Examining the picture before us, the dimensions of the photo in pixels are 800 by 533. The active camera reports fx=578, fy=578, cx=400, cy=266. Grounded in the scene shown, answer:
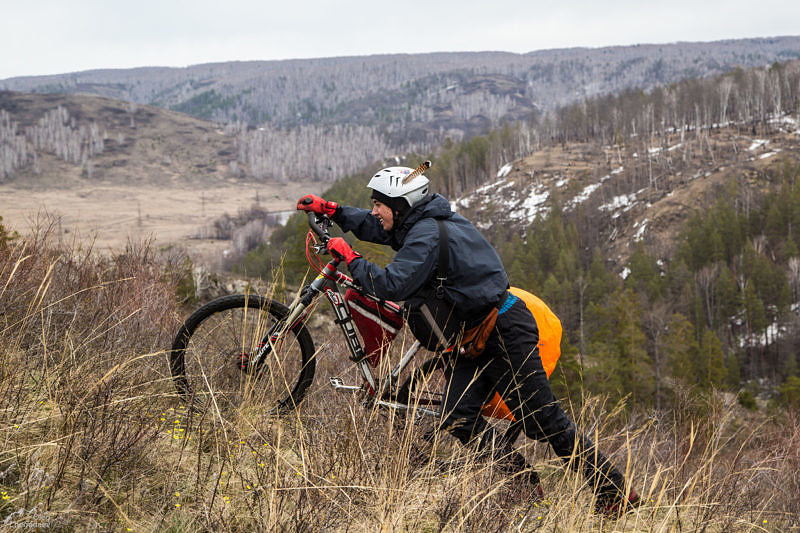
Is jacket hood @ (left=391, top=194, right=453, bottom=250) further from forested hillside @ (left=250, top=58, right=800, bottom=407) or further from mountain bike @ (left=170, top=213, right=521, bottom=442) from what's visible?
forested hillside @ (left=250, top=58, right=800, bottom=407)

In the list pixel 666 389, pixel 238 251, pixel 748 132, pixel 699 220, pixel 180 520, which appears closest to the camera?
pixel 180 520

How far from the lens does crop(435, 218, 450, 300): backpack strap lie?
11.6ft

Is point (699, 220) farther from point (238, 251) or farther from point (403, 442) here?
point (403, 442)

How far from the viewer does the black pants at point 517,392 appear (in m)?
3.65

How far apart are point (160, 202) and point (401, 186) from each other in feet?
569

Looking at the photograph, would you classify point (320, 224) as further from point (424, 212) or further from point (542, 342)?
point (542, 342)

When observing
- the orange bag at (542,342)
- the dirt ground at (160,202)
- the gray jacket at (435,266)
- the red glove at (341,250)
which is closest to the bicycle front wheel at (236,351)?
the red glove at (341,250)

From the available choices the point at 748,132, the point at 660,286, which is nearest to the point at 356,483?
the point at 660,286

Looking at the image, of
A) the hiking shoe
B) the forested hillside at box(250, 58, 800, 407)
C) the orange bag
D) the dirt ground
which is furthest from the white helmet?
the dirt ground

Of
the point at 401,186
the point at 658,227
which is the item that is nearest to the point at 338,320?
the point at 401,186

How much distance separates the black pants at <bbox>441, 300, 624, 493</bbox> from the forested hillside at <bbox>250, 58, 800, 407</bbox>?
15.0m

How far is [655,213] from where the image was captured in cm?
10231

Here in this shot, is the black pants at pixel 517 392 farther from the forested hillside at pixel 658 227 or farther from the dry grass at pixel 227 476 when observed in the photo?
the forested hillside at pixel 658 227

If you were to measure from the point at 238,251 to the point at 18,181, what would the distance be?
10157 cm
